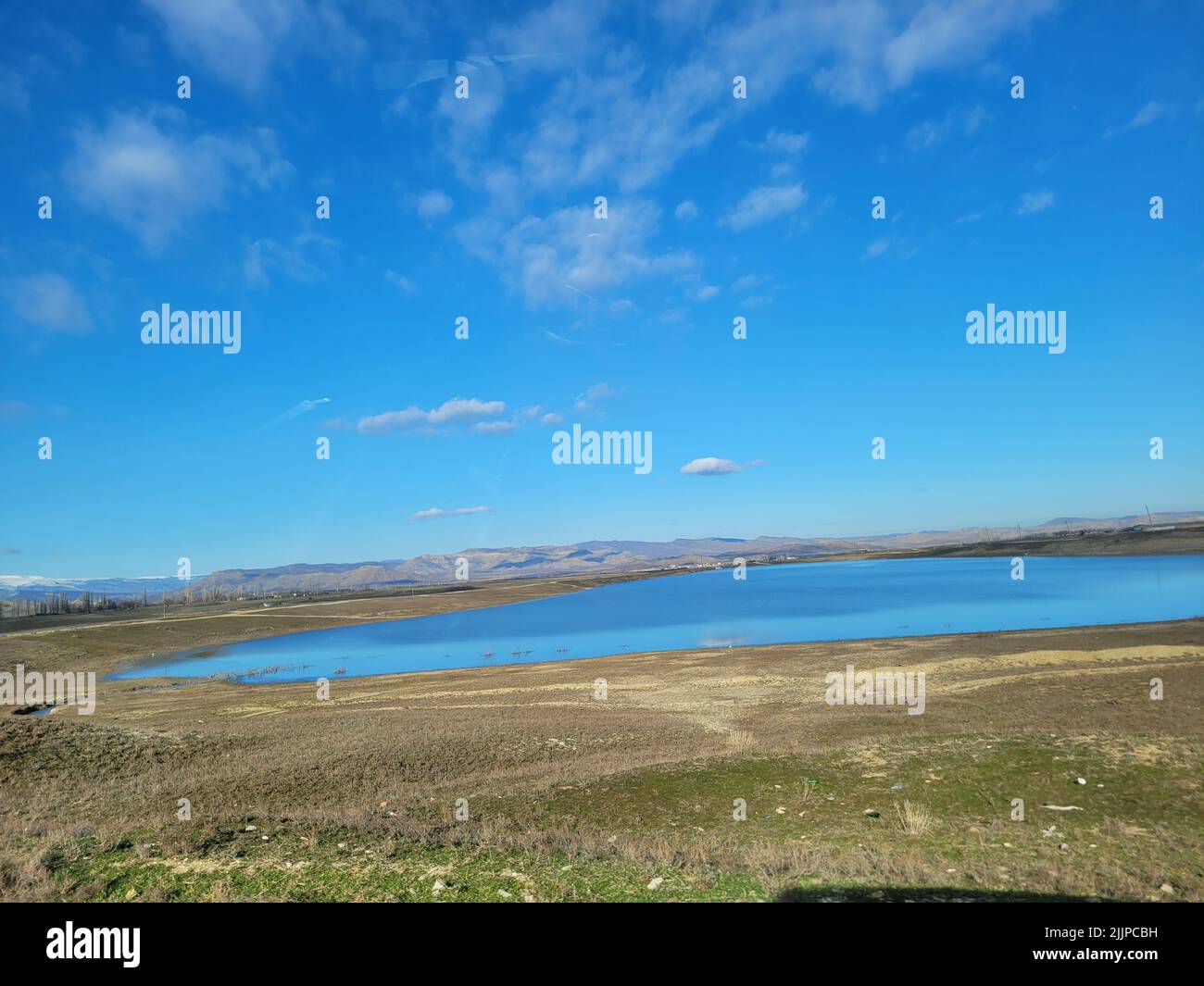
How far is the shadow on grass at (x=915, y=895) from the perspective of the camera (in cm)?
905

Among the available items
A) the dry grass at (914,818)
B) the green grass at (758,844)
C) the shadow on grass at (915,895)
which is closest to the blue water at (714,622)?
the green grass at (758,844)

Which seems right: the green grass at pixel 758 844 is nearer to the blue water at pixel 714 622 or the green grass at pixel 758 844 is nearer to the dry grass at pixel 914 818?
the dry grass at pixel 914 818

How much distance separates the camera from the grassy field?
400 inches

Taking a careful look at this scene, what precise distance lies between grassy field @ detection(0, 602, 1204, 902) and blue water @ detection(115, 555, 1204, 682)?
89.2 feet

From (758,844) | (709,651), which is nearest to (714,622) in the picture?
(709,651)

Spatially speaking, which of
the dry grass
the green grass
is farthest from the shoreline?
the dry grass

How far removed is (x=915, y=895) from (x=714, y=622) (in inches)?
2922

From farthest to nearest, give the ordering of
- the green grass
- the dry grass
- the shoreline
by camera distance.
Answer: the shoreline, the dry grass, the green grass

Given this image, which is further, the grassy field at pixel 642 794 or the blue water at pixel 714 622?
the blue water at pixel 714 622

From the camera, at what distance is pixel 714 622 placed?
82.4 meters

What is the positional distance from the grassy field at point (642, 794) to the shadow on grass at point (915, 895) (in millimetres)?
72

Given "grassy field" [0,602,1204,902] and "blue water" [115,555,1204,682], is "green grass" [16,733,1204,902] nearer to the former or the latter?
"grassy field" [0,602,1204,902]

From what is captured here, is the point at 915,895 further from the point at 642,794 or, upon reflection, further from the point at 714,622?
the point at 714,622
